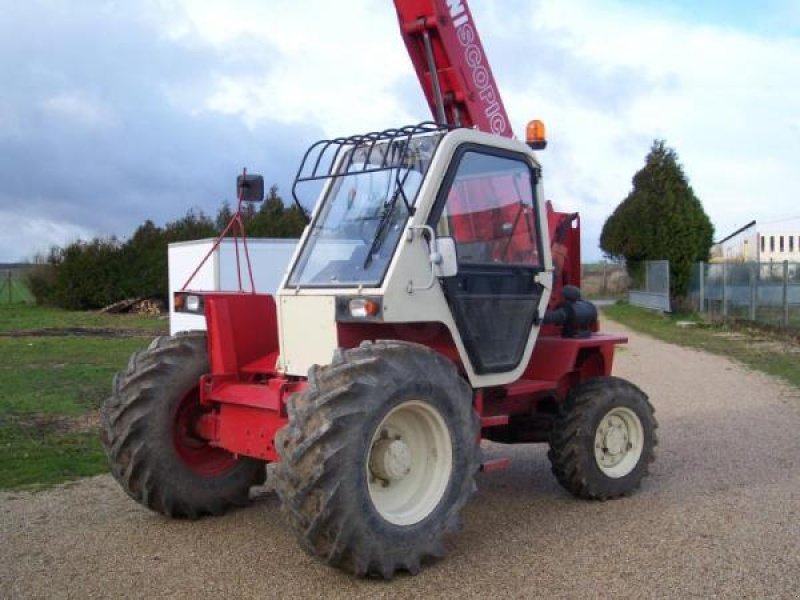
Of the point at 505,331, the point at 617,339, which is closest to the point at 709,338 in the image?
the point at 617,339

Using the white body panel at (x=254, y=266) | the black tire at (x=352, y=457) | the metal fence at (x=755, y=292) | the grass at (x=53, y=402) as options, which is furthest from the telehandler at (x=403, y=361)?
the metal fence at (x=755, y=292)

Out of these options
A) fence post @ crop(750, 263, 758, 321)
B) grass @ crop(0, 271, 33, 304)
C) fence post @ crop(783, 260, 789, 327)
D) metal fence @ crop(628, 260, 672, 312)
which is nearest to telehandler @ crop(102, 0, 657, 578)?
fence post @ crop(783, 260, 789, 327)

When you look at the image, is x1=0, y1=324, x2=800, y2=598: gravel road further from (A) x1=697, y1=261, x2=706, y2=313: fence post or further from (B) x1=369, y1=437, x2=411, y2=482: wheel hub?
(A) x1=697, y1=261, x2=706, y2=313: fence post

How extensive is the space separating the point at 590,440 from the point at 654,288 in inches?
1094

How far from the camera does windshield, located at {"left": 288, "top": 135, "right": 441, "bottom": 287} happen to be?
5.79m

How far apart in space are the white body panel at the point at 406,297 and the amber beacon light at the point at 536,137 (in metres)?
0.73

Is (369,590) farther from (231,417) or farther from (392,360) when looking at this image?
(231,417)

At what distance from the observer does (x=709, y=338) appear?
74.0 ft

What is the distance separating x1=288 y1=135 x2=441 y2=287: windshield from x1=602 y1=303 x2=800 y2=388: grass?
989 centimetres

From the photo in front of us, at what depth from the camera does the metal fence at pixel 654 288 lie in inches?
1235

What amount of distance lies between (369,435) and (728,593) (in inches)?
82.9

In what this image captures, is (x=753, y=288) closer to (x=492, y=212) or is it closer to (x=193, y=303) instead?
(x=492, y=212)

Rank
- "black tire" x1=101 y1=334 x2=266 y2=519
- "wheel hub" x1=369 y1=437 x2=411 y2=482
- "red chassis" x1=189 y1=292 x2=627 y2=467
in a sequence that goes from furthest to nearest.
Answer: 1. "black tire" x1=101 y1=334 x2=266 y2=519
2. "red chassis" x1=189 y1=292 x2=627 y2=467
3. "wheel hub" x1=369 y1=437 x2=411 y2=482

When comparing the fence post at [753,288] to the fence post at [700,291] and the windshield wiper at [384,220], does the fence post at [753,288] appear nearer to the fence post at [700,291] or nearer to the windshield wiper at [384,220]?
the fence post at [700,291]
